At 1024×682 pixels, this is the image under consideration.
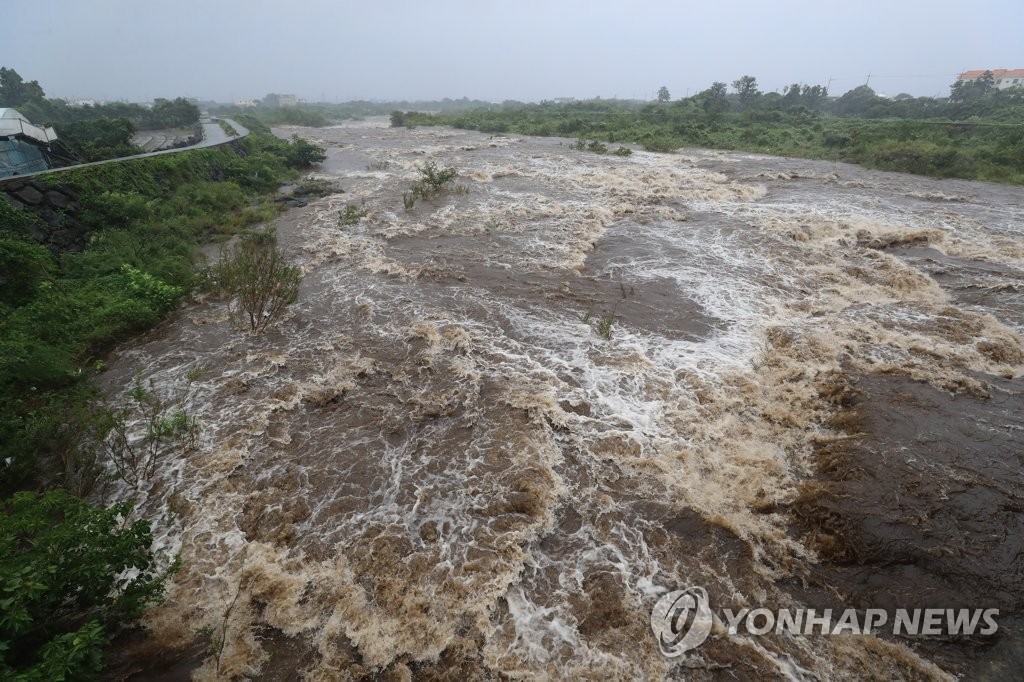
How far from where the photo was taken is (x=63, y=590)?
139 inches

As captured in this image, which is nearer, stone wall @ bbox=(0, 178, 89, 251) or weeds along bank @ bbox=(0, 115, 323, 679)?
weeds along bank @ bbox=(0, 115, 323, 679)

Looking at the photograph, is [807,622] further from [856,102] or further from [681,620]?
[856,102]

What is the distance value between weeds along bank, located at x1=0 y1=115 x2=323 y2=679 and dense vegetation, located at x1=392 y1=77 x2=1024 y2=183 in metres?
27.4

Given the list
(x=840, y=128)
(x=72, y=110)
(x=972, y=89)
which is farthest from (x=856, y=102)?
(x=72, y=110)

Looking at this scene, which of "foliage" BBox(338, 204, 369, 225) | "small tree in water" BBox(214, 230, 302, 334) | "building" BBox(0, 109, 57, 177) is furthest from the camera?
"foliage" BBox(338, 204, 369, 225)

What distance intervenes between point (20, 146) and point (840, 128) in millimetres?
46574

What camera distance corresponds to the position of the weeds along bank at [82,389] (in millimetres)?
3369

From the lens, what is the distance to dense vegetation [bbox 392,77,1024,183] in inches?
850

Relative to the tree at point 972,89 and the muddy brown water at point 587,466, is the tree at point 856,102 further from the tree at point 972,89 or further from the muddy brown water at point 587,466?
the muddy brown water at point 587,466

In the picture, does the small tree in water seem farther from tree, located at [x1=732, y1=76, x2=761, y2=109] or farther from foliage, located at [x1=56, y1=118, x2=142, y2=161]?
tree, located at [x1=732, y1=76, x2=761, y2=109]

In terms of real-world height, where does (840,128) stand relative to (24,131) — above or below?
above

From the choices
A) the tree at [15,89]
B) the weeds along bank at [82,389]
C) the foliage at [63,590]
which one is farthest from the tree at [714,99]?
the tree at [15,89]

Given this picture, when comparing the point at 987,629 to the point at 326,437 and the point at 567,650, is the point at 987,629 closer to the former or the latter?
the point at 567,650

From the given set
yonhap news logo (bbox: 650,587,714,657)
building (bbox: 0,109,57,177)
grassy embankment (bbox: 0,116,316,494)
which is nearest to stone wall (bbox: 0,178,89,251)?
grassy embankment (bbox: 0,116,316,494)
